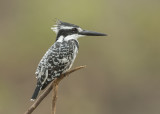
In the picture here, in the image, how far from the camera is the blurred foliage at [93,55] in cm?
745

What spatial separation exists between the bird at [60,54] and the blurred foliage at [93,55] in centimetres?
318

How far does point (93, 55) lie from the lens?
7.97 meters

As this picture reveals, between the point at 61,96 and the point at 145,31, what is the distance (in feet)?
7.50

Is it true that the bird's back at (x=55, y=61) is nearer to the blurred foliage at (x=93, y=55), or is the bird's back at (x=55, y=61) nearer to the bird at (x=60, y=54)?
the bird at (x=60, y=54)

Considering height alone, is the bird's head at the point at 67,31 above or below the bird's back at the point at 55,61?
above

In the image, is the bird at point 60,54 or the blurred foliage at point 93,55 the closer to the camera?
the bird at point 60,54

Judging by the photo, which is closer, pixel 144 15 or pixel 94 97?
pixel 94 97

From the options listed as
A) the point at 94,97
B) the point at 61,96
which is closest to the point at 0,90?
the point at 61,96

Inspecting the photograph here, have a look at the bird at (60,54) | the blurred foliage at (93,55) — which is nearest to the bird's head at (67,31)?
the bird at (60,54)

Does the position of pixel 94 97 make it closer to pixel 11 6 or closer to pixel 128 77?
pixel 128 77

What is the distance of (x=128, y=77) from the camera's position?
27.2 feet

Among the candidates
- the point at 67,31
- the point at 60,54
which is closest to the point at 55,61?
the point at 60,54

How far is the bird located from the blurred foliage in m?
3.18

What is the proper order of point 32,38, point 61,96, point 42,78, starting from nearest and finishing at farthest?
1. point 42,78
2. point 61,96
3. point 32,38
